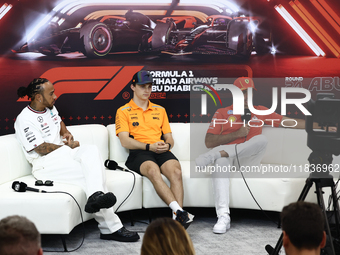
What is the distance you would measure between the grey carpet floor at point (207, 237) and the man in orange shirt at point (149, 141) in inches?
13.7

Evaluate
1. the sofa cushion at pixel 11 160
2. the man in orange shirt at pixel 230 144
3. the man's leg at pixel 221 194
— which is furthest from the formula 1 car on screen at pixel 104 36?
the man's leg at pixel 221 194

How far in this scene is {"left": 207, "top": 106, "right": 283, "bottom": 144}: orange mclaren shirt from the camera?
12.0 feet

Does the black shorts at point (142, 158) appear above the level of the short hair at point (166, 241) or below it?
below

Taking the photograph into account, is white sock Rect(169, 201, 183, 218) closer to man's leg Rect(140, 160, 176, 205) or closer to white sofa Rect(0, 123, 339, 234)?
man's leg Rect(140, 160, 176, 205)

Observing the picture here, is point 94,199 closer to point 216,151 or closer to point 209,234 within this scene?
point 209,234

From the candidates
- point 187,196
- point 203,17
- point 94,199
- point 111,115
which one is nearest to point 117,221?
point 94,199

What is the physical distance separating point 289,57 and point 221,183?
181cm

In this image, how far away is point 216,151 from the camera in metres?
3.38

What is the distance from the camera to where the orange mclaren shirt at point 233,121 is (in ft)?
12.0

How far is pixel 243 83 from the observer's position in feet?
12.7

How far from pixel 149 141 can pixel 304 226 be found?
2.39 meters

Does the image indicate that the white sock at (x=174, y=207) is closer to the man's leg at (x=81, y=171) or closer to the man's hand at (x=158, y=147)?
the man's leg at (x=81, y=171)

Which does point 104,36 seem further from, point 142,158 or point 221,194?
point 221,194

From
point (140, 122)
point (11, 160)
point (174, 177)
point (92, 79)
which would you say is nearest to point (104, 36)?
point (92, 79)
